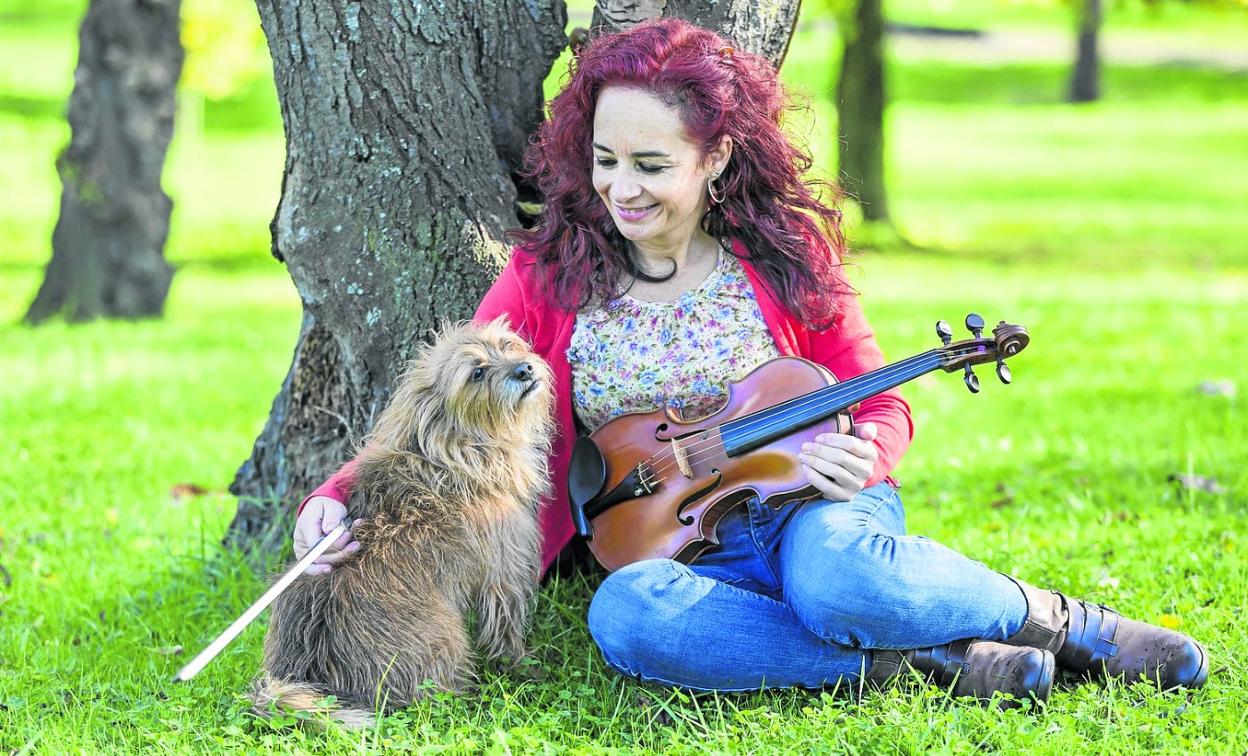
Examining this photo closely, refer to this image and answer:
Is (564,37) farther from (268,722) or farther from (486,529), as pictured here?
(268,722)

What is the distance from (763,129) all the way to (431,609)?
5.47 feet

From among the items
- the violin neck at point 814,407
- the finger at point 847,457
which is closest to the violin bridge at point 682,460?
the violin neck at point 814,407

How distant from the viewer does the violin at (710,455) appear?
3.54 meters

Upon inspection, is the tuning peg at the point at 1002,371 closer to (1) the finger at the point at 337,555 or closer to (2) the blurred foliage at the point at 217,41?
(1) the finger at the point at 337,555

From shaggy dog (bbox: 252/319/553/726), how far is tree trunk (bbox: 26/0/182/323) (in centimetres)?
747

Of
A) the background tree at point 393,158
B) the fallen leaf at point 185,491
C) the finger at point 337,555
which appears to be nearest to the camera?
the finger at point 337,555

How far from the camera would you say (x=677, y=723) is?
11.4 feet

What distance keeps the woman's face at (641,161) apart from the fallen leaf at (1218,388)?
14.9 ft

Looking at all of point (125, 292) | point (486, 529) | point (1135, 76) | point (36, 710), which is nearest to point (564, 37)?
point (486, 529)

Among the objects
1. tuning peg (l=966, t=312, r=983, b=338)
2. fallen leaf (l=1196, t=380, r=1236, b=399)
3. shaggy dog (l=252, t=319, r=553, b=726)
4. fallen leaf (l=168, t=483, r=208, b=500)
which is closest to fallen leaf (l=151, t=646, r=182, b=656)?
shaggy dog (l=252, t=319, r=553, b=726)

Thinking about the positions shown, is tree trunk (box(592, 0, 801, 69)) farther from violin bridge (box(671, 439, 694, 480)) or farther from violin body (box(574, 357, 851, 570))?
violin bridge (box(671, 439, 694, 480))

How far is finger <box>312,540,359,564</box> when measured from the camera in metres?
3.47

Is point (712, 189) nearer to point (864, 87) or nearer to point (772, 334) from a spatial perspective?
point (772, 334)

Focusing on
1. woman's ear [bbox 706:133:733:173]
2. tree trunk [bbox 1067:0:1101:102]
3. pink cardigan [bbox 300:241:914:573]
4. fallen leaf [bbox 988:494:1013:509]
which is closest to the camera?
woman's ear [bbox 706:133:733:173]
